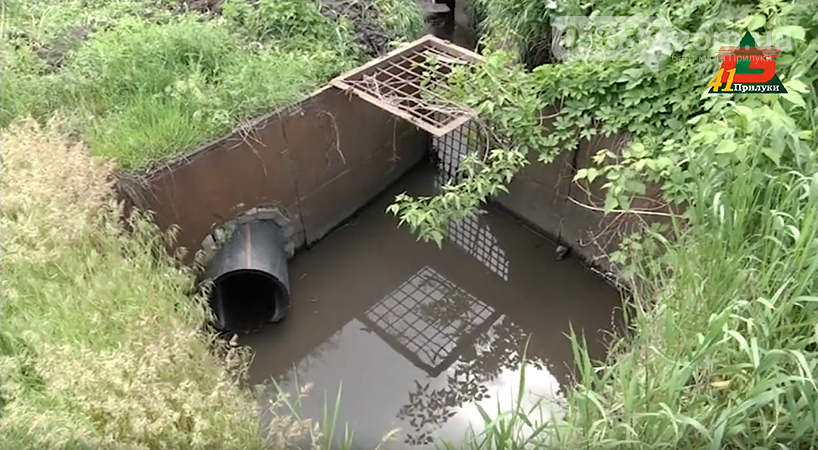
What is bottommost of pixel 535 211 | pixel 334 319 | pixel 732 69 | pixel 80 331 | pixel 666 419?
pixel 334 319

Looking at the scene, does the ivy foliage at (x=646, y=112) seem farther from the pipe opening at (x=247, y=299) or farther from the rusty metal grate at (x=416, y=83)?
the pipe opening at (x=247, y=299)

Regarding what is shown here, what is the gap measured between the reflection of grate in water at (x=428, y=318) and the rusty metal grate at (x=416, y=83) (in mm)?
896

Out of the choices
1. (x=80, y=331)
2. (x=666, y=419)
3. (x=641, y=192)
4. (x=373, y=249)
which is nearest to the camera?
(x=666, y=419)

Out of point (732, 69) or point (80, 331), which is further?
point (732, 69)

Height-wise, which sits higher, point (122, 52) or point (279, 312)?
point (122, 52)

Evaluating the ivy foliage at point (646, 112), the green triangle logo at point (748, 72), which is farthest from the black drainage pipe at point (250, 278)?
the green triangle logo at point (748, 72)

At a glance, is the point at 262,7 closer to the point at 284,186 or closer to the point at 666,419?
the point at 284,186

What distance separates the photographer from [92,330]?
7.79ft

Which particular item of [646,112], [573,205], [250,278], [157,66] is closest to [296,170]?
[250,278]

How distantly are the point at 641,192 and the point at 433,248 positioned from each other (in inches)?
55.1

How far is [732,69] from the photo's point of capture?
3.04m

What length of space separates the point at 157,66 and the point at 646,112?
2511mm

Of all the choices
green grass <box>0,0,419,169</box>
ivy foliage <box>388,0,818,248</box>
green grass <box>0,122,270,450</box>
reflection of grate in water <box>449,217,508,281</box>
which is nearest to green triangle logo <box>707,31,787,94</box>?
ivy foliage <box>388,0,818,248</box>

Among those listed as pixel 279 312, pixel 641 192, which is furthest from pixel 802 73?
pixel 279 312
